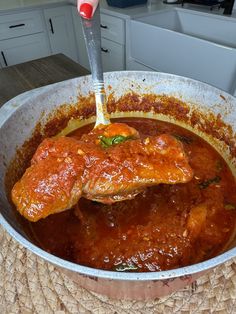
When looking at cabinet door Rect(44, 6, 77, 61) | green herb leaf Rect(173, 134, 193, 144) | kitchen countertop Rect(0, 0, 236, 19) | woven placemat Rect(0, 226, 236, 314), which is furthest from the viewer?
cabinet door Rect(44, 6, 77, 61)

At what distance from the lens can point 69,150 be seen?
2.59 ft

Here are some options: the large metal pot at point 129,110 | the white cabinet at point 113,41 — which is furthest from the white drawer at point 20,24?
the large metal pot at point 129,110

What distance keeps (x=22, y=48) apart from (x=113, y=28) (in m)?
1.15

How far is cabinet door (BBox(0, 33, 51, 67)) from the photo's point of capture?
9.72 ft

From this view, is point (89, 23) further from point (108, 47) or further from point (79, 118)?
point (108, 47)

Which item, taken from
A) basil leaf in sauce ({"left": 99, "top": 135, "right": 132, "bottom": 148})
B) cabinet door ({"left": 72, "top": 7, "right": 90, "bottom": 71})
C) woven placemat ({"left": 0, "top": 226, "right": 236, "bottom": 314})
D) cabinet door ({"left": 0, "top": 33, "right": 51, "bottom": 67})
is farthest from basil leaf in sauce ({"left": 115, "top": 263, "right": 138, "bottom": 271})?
cabinet door ({"left": 72, "top": 7, "right": 90, "bottom": 71})

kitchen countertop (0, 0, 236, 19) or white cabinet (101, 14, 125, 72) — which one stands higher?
kitchen countertop (0, 0, 236, 19)

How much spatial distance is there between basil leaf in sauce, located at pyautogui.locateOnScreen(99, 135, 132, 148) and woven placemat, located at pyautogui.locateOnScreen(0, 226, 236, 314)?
46 cm

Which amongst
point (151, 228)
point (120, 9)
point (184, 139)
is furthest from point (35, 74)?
point (151, 228)

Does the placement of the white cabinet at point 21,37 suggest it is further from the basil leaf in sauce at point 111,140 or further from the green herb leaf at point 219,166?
the green herb leaf at point 219,166

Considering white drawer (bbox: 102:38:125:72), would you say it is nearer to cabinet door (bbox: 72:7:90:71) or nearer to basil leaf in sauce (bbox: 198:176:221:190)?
cabinet door (bbox: 72:7:90:71)

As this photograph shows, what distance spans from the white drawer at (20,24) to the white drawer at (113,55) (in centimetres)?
85

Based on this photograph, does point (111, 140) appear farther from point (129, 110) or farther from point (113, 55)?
point (113, 55)

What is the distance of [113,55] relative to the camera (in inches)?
107
